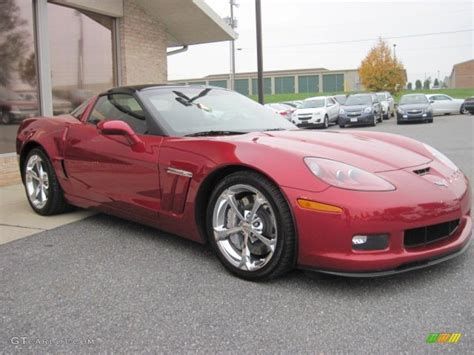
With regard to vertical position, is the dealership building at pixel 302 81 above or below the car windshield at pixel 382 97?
above

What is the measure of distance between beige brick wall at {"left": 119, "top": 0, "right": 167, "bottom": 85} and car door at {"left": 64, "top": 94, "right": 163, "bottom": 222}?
5.87 m

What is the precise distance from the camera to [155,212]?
3850mm

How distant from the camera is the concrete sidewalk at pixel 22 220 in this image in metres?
4.64

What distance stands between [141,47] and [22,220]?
6.64 m

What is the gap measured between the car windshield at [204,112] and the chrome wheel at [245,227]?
786 mm

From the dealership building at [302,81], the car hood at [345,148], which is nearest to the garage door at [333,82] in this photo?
the dealership building at [302,81]

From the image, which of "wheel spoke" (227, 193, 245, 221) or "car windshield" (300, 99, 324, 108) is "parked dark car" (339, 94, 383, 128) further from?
"wheel spoke" (227, 193, 245, 221)

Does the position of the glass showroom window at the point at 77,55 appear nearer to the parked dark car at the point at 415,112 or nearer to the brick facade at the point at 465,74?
the parked dark car at the point at 415,112

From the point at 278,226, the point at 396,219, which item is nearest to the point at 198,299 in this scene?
the point at 278,226

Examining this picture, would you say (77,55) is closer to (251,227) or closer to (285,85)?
(251,227)

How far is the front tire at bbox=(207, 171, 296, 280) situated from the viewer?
9.99 feet

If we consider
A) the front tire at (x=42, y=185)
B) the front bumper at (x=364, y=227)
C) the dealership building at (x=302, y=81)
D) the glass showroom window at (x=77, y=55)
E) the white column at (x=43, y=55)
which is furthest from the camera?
the dealership building at (x=302, y=81)

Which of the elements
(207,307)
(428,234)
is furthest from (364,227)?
(207,307)

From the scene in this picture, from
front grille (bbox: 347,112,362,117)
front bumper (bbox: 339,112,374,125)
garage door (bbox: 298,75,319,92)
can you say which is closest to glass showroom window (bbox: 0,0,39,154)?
front bumper (bbox: 339,112,374,125)
